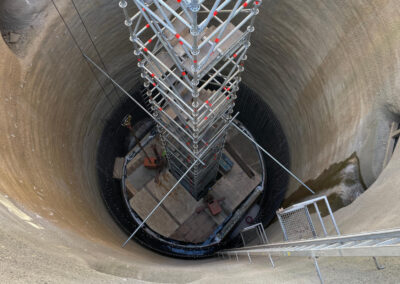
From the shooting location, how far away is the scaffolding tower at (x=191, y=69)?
3.37m

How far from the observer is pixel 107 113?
8672 mm

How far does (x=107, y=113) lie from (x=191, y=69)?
555 cm

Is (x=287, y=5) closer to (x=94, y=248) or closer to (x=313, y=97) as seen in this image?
(x=313, y=97)

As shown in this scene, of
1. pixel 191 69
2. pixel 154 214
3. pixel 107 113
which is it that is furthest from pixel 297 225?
pixel 107 113

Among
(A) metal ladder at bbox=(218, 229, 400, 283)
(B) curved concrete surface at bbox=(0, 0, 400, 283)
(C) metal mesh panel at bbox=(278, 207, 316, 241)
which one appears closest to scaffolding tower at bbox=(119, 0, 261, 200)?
(B) curved concrete surface at bbox=(0, 0, 400, 283)

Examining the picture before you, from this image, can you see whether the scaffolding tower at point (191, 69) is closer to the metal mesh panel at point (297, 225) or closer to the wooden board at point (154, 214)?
the wooden board at point (154, 214)

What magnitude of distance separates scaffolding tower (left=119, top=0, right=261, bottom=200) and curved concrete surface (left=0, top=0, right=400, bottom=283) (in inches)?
58.8

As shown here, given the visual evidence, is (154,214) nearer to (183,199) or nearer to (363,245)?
(183,199)

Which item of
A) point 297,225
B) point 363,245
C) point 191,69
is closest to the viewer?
point 363,245

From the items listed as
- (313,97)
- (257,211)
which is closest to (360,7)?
(313,97)

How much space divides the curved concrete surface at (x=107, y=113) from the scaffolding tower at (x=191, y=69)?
4.90 ft

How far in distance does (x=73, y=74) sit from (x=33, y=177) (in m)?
2.78

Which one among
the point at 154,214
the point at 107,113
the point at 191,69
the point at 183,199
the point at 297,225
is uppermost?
the point at 107,113

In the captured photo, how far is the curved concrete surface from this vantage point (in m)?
3.74
